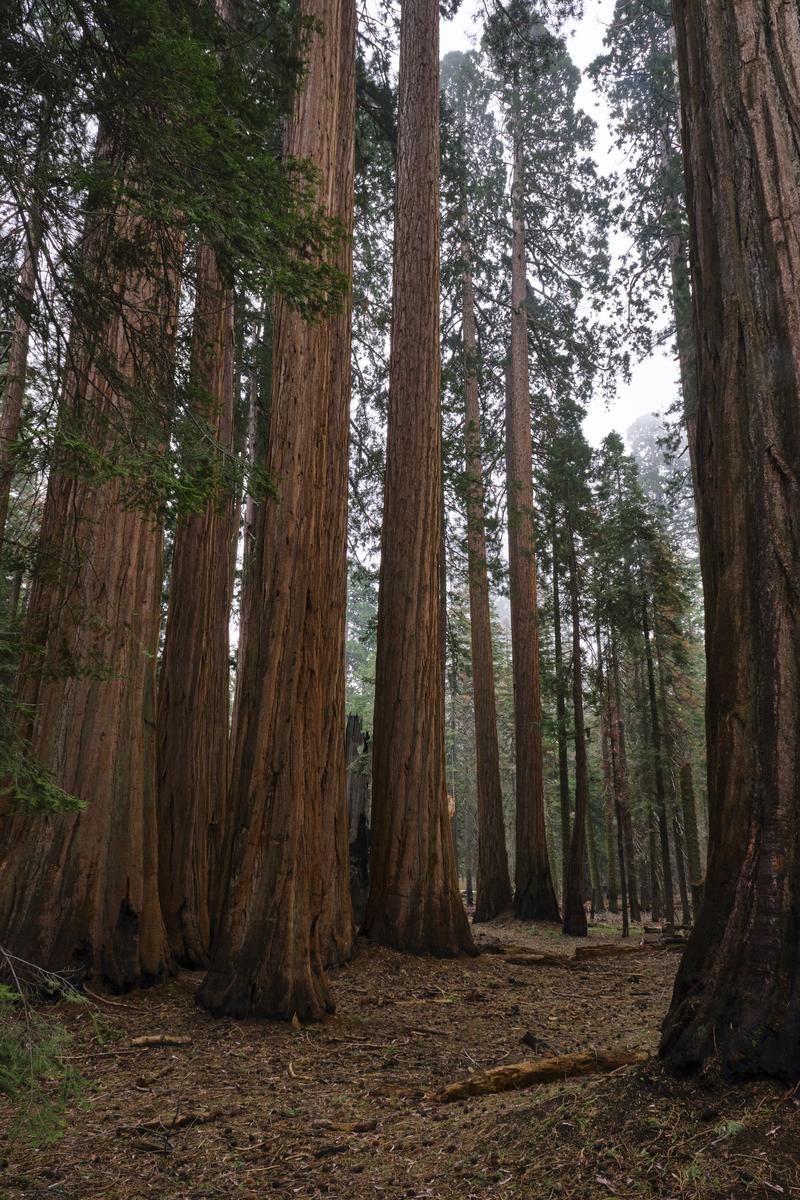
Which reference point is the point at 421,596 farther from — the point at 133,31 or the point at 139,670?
the point at 133,31

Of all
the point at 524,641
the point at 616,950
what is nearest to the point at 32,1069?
the point at 616,950

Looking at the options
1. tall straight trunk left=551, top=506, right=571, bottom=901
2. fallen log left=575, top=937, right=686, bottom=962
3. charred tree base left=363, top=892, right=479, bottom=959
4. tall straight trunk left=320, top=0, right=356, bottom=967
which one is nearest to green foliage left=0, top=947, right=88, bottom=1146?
tall straight trunk left=320, top=0, right=356, bottom=967

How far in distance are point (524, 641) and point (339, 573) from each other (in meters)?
9.21

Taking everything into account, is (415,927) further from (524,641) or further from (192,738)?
(524,641)

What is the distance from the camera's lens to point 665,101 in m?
16.0

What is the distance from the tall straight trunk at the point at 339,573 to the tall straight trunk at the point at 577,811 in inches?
220

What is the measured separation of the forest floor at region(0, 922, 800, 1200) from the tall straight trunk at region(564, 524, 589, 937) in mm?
5811

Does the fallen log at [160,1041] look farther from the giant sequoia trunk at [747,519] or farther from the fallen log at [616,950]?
the fallen log at [616,950]

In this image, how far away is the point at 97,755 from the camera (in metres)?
6.15

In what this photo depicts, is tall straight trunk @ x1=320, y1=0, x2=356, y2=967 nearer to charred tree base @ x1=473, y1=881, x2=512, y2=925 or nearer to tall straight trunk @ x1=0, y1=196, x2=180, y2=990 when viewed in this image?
tall straight trunk @ x1=0, y1=196, x2=180, y2=990

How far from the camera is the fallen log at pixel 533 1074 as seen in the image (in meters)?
3.92

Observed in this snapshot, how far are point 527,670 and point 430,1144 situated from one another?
13.1m

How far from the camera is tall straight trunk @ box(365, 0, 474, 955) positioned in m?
8.36

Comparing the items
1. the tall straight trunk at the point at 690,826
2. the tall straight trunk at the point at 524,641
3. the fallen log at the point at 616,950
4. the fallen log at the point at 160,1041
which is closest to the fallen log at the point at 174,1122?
the fallen log at the point at 160,1041
